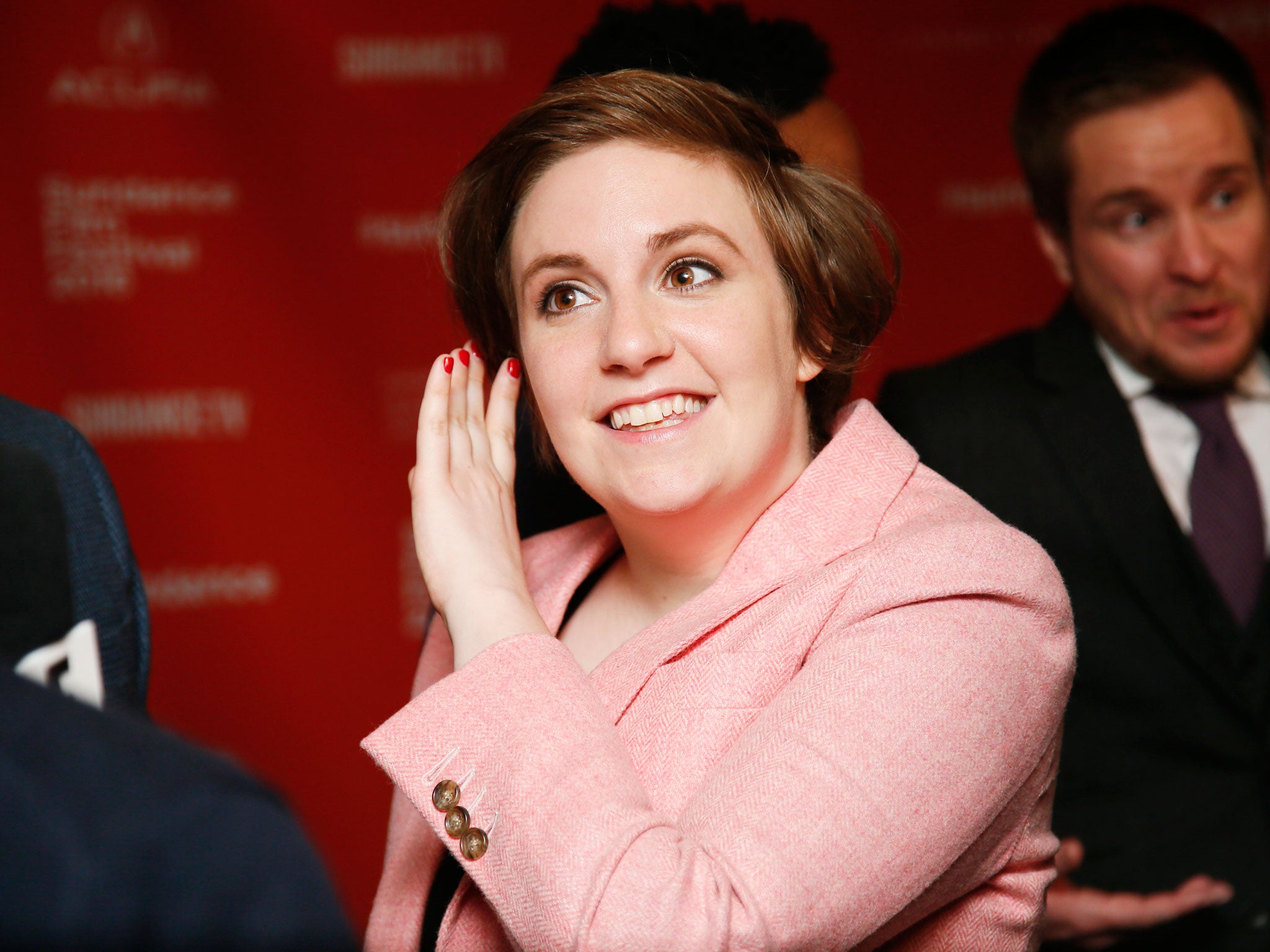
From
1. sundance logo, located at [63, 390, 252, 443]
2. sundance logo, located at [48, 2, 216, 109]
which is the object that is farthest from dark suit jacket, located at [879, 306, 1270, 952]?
sundance logo, located at [48, 2, 216, 109]

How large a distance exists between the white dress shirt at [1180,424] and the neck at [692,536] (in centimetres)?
95

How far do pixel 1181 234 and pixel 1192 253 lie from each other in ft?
0.14

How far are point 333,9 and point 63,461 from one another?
2109mm

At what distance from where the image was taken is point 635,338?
4.07ft

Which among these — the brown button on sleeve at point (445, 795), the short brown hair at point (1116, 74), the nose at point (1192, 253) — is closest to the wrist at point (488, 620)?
the brown button on sleeve at point (445, 795)

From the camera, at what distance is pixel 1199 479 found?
6.64 ft

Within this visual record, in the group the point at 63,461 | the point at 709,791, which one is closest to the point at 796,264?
the point at 709,791

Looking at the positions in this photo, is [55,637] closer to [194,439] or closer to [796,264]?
[796,264]

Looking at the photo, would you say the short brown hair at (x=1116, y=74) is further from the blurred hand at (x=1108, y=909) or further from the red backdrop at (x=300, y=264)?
the blurred hand at (x=1108, y=909)

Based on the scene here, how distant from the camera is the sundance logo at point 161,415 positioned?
8.78 feet

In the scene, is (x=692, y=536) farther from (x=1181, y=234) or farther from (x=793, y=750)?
(x=1181, y=234)

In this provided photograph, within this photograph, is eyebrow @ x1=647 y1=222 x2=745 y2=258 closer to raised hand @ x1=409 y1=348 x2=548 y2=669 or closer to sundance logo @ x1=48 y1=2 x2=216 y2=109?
raised hand @ x1=409 y1=348 x2=548 y2=669

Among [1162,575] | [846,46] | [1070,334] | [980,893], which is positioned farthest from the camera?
[846,46]

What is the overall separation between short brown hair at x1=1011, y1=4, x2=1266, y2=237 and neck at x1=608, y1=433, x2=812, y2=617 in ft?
3.76
